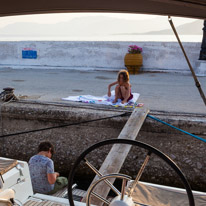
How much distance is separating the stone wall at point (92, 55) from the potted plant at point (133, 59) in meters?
0.37

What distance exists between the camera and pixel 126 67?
30.2 ft

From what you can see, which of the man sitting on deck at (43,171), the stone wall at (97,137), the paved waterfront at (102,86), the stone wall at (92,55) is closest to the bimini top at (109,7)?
the man sitting on deck at (43,171)

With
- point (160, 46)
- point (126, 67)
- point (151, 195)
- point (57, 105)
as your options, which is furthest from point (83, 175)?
point (160, 46)

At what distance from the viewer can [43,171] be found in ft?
12.1

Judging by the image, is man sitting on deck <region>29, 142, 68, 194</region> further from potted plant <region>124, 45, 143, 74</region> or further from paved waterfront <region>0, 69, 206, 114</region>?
potted plant <region>124, 45, 143, 74</region>

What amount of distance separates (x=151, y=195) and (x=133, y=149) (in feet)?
5.34

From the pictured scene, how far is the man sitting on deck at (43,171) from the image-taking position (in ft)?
11.9

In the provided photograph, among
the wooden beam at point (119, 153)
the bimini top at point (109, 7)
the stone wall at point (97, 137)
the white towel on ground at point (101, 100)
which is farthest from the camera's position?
the white towel on ground at point (101, 100)

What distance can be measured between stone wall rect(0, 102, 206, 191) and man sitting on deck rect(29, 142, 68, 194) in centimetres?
100

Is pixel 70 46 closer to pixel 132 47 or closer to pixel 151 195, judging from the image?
pixel 132 47

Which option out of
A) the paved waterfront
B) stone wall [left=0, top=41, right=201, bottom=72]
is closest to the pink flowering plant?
stone wall [left=0, top=41, right=201, bottom=72]

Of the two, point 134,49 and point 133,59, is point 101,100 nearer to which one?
point 133,59

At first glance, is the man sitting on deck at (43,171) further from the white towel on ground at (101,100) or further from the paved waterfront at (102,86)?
the paved waterfront at (102,86)

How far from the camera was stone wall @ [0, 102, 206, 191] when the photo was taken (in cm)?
428
